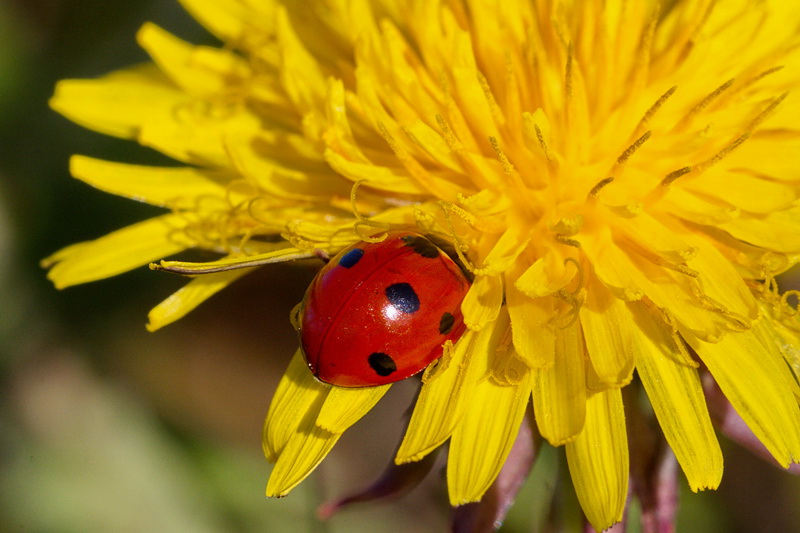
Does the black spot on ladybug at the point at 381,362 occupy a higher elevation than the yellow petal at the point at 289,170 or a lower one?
lower

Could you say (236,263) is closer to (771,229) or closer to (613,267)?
(613,267)

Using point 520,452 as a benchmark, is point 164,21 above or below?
above

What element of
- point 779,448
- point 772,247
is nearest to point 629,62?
point 772,247

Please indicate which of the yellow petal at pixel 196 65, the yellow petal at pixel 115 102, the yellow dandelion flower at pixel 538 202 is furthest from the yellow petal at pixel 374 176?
the yellow petal at pixel 115 102

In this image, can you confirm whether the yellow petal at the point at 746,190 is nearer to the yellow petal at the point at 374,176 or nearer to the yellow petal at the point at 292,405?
the yellow petal at the point at 374,176

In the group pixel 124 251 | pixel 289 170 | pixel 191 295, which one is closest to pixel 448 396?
pixel 191 295

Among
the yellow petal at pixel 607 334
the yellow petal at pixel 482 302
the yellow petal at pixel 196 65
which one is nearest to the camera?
the yellow petal at pixel 607 334

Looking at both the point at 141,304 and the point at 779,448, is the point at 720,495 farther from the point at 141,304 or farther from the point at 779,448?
the point at 141,304
